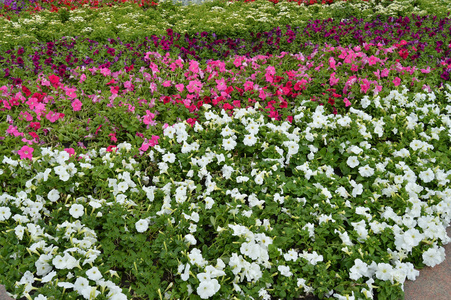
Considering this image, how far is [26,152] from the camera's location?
3367mm

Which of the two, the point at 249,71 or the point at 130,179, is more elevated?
the point at 249,71

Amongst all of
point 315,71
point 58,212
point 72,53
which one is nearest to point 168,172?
point 58,212

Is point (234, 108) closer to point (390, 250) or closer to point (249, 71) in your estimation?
point (249, 71)

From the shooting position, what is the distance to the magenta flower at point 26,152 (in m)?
3.35

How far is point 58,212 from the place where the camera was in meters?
3.00

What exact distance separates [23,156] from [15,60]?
2916mm

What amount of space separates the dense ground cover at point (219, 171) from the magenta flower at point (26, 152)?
0.23 feet

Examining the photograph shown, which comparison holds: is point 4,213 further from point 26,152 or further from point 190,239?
point 190,239

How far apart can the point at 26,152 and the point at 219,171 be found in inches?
72.3

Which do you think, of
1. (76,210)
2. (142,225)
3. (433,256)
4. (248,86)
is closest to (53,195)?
(76,210)

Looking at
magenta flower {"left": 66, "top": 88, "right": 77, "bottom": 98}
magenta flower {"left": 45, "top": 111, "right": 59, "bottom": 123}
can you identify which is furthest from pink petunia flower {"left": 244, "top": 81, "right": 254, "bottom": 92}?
magenta flower {"left": 45, "top": 111, "right": 59, "bottom": 123}

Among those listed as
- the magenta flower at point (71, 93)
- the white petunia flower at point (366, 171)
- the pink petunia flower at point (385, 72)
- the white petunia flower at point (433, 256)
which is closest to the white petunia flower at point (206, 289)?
the white petunia flower at point (433, 256)

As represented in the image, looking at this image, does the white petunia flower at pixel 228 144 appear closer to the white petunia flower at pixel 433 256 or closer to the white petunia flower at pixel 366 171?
the white petunia flower at pixel 366 171

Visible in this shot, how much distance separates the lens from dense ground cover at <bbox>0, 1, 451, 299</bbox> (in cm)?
263
